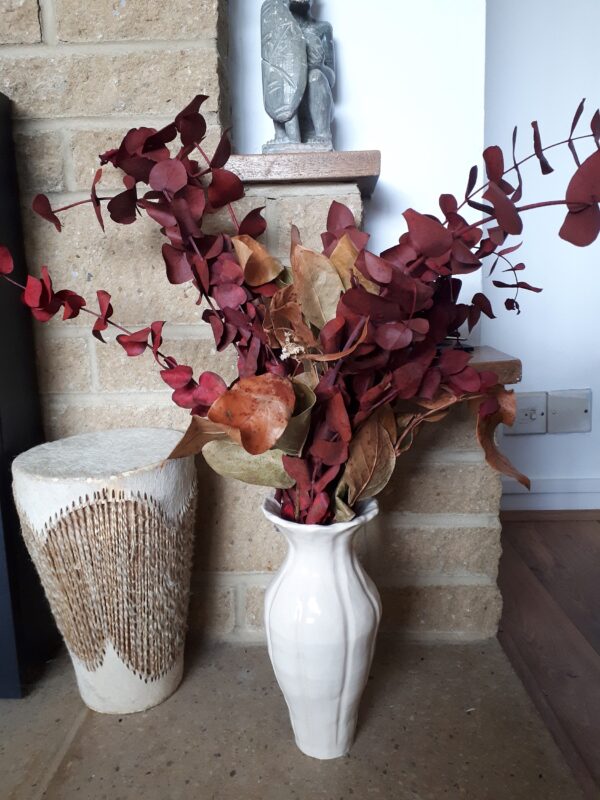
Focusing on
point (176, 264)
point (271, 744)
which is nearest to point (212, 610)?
point (271, 744)

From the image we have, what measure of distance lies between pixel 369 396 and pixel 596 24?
4.27ft

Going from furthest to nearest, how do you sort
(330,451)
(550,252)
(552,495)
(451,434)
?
(552,495) → (550,252) → (451,434) → (330,451)

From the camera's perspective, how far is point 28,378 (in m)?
0.85

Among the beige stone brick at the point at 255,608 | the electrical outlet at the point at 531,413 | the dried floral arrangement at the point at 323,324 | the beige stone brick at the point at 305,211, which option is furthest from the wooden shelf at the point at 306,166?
the electrical outlet at the point at 531,413

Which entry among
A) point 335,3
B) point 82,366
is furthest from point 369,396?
point 335,3

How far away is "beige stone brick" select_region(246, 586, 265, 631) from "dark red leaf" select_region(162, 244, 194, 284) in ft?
1.73

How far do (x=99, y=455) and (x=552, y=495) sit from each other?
3.95 ft

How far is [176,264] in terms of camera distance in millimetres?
625

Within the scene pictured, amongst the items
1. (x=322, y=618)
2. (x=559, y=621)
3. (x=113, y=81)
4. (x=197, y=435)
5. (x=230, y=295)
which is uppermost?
(x=113, y=81)

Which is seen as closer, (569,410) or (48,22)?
(48,22)

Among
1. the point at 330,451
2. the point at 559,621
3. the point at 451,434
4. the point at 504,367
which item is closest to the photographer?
the point at 330,451

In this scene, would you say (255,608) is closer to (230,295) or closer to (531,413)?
(230,295)

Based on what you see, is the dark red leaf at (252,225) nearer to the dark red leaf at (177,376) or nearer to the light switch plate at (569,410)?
the dark red leaf at (177,376)

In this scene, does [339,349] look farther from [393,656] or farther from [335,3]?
[335,3]
